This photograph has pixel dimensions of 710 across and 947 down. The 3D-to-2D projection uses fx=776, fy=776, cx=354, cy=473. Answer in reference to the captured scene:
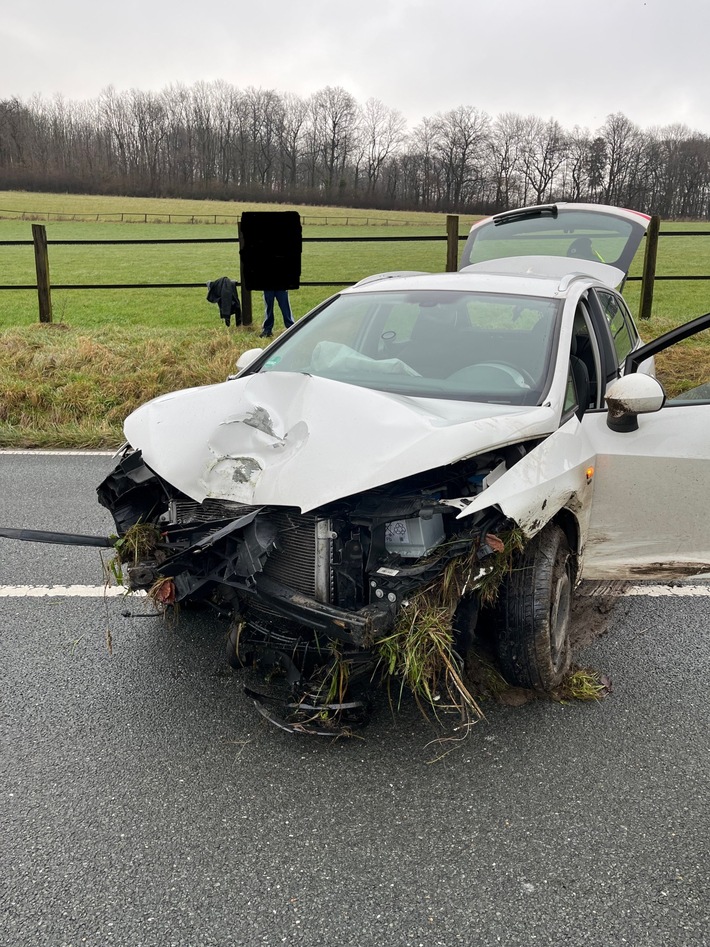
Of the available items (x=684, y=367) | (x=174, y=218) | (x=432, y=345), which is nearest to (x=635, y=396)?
→ (x=432, y=345)

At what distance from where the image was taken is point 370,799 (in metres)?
2.60

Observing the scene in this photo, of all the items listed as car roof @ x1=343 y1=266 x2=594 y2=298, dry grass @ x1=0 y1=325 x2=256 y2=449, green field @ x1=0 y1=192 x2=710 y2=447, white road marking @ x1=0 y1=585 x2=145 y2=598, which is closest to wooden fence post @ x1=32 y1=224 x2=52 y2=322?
green field @ x1=0 y1=192 x2=710 y2=447

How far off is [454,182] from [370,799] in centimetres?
6667

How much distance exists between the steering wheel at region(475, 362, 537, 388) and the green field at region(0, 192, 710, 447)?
17.0 feet

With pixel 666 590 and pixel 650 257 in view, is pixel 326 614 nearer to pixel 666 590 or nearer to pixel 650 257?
pixel 666 590

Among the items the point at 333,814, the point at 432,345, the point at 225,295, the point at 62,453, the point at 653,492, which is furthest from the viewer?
the point at 225,295

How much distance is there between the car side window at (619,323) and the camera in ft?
15.3

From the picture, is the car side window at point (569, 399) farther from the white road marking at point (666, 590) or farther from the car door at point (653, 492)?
the white road marking at point (666, 590)

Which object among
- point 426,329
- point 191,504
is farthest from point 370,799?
point 426,329

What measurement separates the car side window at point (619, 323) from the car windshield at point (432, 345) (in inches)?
31.7

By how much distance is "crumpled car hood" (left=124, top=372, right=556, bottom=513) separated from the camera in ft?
8.90

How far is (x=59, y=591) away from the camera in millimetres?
4242

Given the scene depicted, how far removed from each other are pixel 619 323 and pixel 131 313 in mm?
14898

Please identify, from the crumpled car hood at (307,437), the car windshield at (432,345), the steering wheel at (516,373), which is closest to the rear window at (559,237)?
the car windshield at (432,345)
